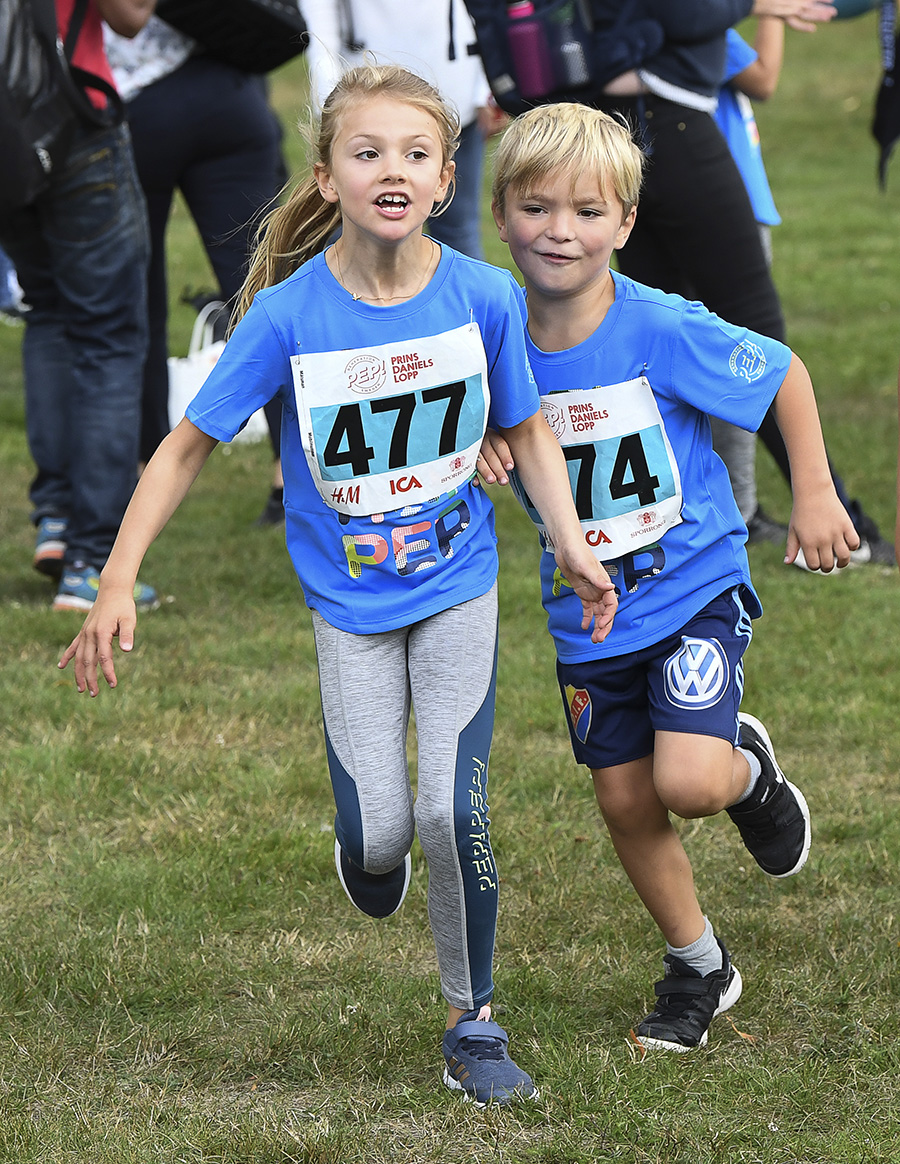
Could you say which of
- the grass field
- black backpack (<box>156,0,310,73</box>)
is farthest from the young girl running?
black backpack (<box>156,0,310,73</box>)

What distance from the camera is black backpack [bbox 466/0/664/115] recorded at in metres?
4.59

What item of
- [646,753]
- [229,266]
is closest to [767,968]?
[646,753]

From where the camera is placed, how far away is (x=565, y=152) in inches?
109

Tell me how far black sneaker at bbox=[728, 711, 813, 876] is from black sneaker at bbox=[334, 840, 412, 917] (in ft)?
2.20

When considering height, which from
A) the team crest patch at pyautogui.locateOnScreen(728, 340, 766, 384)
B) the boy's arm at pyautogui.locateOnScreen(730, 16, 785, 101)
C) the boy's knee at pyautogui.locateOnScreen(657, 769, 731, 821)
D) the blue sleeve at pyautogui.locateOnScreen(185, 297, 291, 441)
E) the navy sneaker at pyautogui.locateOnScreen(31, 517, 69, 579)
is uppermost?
the blue sleeve at pyautogui.locateOnScreen(185, 297, 291, 441)

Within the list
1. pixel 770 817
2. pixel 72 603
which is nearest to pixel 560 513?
pixel 770 817

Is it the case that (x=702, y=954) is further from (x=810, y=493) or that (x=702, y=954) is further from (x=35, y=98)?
(x=35, y=98)

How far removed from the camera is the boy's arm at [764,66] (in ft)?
18.3

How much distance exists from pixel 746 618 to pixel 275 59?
3.52 meters

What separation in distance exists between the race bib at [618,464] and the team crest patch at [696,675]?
0.22m

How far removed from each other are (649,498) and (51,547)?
3.06m

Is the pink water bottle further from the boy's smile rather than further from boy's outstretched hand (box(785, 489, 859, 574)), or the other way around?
boy's outstretched hand (box(785, 489, 859, 574))

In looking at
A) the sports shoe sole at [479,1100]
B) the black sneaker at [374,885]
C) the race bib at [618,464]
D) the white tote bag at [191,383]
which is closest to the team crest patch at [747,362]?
the race bib at [618,464]

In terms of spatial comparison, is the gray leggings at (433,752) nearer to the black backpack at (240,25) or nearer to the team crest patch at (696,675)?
the team crest patch at (696,675)
